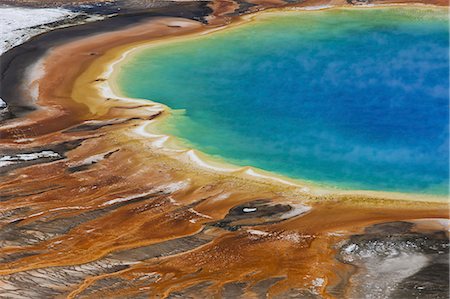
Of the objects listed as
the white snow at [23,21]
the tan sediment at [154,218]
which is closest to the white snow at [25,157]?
the tan sediment at [154,218]

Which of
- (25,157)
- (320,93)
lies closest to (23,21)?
(25,157)

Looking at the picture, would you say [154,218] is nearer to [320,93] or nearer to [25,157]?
[25,157]

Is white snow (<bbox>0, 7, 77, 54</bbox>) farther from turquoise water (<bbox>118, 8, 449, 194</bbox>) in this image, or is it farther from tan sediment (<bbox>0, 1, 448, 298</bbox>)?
tan sediment (<bbox>0, 1, 448, 298</bbox>)

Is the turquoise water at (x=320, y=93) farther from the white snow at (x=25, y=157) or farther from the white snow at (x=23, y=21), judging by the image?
the white snow at (x=23, y=21)

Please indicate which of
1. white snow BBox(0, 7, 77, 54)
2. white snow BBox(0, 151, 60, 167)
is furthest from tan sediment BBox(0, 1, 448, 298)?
white snow BBox(0, 7, 77, 54)

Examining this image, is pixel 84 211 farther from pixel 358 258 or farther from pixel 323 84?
pixel 323 84

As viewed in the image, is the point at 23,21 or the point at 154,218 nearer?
the point at 154,218
